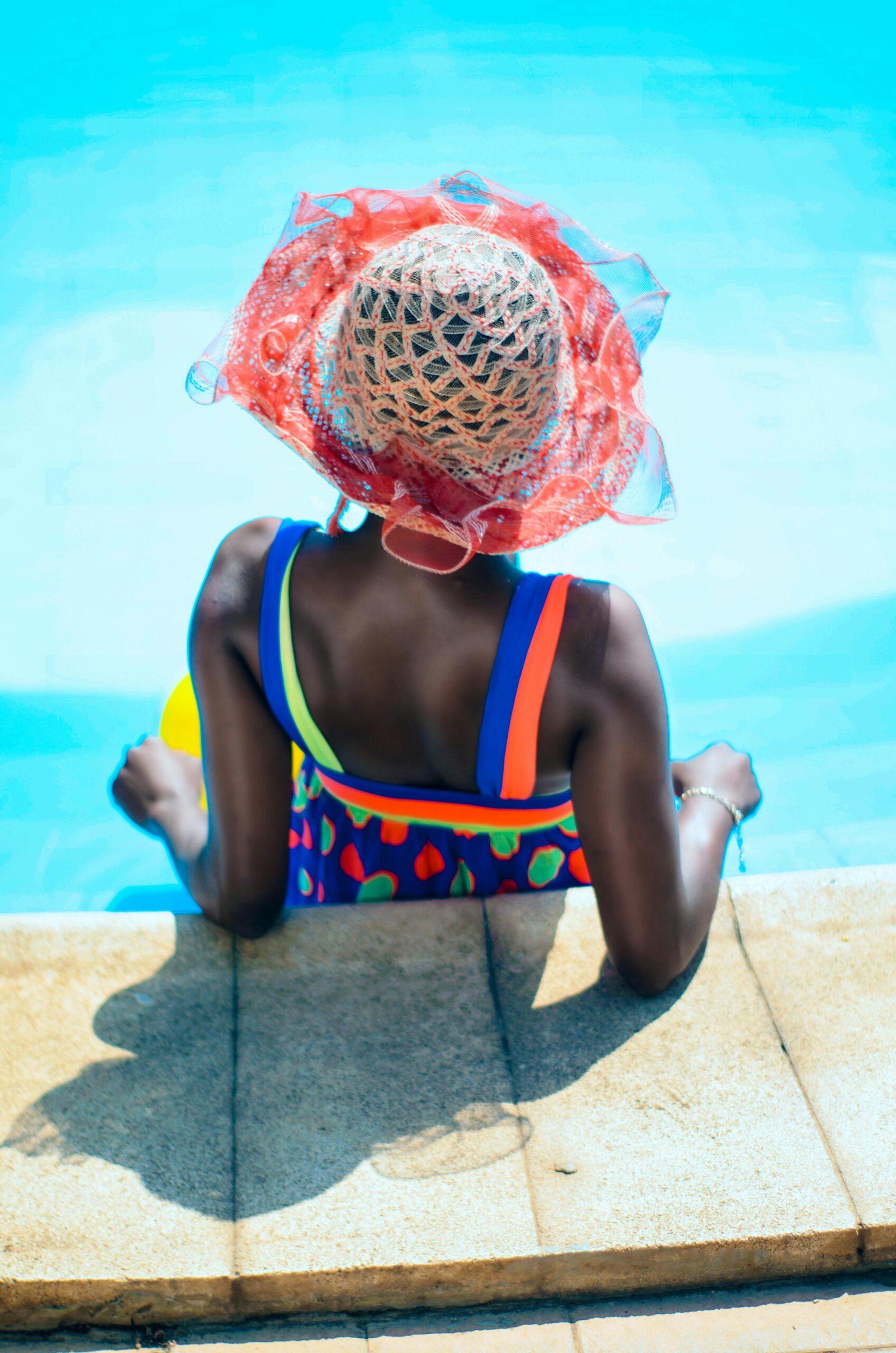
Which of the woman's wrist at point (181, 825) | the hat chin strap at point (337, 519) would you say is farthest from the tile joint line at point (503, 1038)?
the hat chin strap at point (337, 519)

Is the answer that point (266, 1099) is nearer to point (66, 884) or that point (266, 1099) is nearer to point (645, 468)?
point (645, 468)

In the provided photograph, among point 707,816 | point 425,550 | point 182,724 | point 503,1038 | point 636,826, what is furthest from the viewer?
point 182,724

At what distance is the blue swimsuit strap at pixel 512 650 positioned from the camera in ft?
4.94

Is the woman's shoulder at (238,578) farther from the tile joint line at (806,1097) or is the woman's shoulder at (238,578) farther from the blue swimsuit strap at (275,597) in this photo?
the tile joint line at (806,1097)

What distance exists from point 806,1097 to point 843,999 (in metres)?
0.22

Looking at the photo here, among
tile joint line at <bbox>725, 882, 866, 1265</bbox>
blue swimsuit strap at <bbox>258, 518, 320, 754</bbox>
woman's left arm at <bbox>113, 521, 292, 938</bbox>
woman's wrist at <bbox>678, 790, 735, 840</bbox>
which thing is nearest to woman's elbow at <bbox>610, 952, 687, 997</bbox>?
tile joint line at <bbox>725, 882, 866, 1265</bbox>

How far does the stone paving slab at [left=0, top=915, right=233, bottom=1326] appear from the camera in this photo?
1.50 m

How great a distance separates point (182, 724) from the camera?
2.63 metres

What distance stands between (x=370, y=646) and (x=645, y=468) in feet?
1.45

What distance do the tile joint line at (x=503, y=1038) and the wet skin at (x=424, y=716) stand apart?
21 centimetres

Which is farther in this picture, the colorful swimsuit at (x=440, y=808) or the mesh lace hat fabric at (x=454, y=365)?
the colorful swimsuit at (x=440, y=808)

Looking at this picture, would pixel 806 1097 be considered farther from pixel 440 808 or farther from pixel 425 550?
pixel 425 550

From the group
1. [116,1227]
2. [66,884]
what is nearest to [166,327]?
[66,884]

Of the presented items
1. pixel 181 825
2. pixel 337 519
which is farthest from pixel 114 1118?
pixel 337 519
